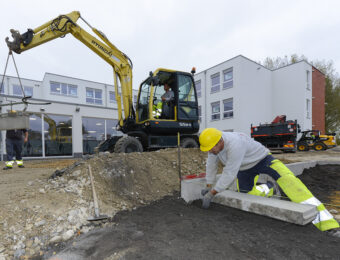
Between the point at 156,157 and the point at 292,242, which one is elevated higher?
the point at 156,157

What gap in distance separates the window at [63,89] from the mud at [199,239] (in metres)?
18.5

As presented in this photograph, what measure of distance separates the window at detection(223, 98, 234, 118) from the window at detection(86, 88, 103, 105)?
1250 cm

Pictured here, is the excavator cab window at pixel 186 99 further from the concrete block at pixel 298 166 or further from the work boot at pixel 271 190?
the work boot at pixel 271 190

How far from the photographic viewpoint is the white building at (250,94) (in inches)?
614

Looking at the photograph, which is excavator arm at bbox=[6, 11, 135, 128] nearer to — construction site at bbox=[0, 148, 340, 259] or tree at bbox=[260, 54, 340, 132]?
construction site at bbox=[0, 148, 340, 259]

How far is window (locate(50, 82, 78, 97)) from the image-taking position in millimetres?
17703

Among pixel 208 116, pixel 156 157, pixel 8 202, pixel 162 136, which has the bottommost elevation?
pixel 8 202

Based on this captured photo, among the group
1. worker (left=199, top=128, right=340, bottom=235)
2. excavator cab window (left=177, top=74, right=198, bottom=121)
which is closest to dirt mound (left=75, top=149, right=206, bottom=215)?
worker (left=199, top=128, right=340, bottom=235)

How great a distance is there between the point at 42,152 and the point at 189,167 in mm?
9174

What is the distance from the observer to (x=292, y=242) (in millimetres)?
2049

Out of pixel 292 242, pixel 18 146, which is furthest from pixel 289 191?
pixel 18 146

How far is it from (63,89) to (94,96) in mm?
2853

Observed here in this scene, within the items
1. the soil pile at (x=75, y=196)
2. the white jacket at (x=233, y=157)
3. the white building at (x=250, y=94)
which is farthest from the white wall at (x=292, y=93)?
the white jacket at (x=233, y=157)

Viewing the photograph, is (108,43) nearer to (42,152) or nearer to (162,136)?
(162,136)
